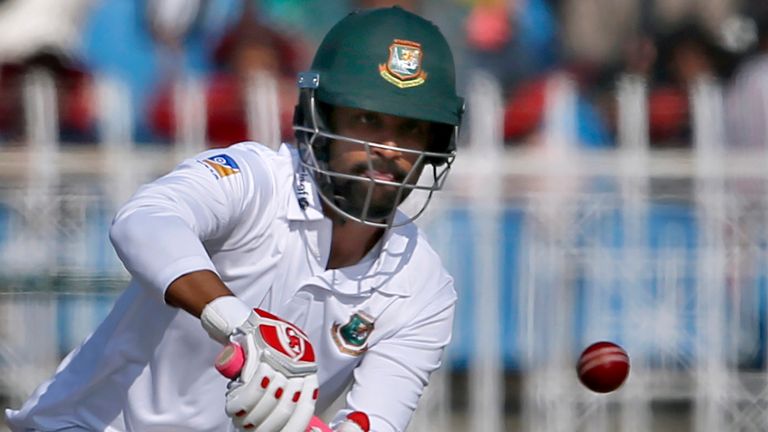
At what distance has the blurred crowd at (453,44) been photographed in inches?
268

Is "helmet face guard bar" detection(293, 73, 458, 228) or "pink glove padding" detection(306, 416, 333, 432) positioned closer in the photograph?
"pink glove padding" detection(306, 416, 333, 432)

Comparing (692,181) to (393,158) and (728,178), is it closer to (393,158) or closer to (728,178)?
(728,178)

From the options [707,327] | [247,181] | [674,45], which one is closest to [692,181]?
[707,327]

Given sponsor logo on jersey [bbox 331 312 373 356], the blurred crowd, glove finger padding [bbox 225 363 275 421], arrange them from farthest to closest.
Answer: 1. the blurred crowd
2. sponsor logo on jersey [bbox 331 312 373 356]
3. glove finger padding [bbox 225 363 275 421]

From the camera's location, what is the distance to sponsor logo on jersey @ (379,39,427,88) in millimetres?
3033

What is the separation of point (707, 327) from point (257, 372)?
13.7 ft

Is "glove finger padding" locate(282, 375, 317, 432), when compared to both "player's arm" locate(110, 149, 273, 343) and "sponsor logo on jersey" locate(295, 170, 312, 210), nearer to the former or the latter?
"player's arm" locate(110, 149, 273, 343)

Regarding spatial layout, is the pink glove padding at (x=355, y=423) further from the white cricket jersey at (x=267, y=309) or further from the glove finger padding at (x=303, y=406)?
the glove finger padding at (x=303, y=406)

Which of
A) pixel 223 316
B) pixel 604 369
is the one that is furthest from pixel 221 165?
pixel 604 369

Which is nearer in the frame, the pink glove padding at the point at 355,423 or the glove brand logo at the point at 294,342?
the glove brand logo at the point at 294,342

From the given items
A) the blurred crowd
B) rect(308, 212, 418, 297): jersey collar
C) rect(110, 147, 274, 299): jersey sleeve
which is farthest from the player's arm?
the blurred crowd

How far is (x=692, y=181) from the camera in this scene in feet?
20.7

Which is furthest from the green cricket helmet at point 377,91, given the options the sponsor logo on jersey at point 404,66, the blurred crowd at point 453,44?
the blurred crowd at point 453,44

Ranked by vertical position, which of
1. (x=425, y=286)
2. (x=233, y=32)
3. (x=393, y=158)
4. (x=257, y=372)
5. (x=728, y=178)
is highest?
(x=233, y=32)
